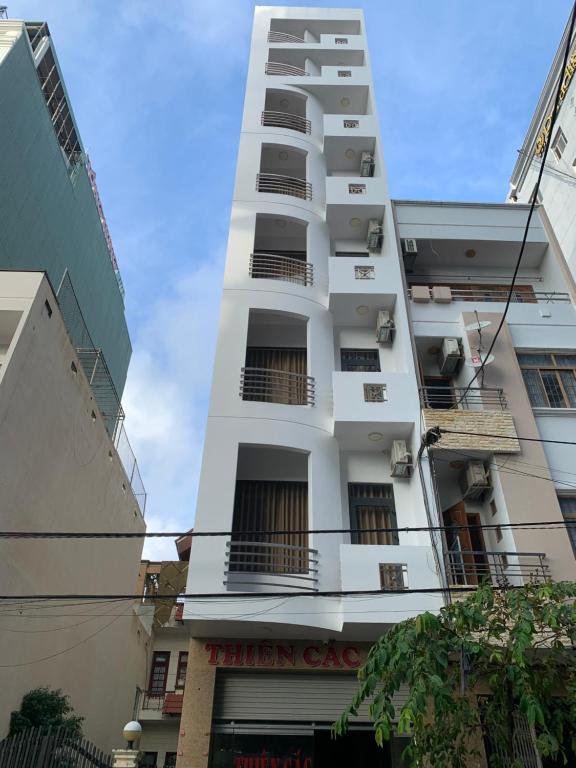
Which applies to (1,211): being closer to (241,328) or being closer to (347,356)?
(241,328)

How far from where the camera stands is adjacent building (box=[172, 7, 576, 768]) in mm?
9961

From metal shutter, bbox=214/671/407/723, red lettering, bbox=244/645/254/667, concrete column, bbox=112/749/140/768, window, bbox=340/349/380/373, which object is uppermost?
window, bbox=340/349/380/373

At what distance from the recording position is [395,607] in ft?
32.3

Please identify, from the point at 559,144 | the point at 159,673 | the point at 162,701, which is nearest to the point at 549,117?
the point at 559,144

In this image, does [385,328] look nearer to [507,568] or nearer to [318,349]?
[318,349]

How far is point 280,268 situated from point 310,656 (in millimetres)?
9488

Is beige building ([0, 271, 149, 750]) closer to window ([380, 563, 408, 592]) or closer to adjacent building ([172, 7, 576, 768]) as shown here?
adjacent building ([172, 7, 576, 768])

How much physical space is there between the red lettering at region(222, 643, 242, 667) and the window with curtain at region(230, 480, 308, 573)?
4.23 feet

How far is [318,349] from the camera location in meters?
13.9

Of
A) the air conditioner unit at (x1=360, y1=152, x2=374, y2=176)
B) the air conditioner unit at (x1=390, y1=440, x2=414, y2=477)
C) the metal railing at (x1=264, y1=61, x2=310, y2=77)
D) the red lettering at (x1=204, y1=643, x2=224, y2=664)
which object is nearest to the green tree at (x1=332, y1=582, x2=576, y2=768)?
the red lettering at (x1=204, y1=643, x2=224, y2=664)

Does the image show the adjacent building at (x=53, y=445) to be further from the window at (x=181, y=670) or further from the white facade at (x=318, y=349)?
the white facade at (x=318, y=349)

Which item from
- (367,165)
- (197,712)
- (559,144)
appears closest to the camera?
(197,712)

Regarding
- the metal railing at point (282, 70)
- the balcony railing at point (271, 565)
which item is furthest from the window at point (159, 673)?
the metal railing at point (282, 70)

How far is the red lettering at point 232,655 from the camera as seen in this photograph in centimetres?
1008
